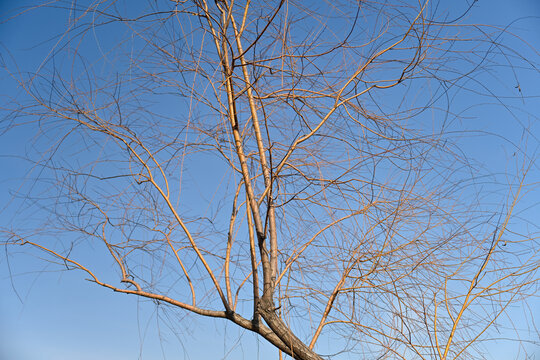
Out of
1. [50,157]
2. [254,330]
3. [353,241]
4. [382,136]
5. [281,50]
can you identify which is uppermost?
[281,50]

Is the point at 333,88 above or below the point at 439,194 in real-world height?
above

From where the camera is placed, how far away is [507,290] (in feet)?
A: 6.31

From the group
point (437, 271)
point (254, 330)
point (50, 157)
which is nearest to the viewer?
point (254, 330)

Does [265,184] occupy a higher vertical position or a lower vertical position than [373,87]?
lower

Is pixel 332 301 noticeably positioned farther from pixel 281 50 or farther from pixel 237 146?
pixel 281 50

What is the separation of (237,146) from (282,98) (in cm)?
26

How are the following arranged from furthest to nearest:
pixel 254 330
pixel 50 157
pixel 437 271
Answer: pixel 50 157, pixel 437 271, pixel 254 330

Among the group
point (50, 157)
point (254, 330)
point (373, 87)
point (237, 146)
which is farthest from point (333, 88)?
point (50, 157)

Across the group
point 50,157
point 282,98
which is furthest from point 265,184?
point 50,157

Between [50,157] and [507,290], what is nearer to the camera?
[507,290]

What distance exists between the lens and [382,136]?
2.14m

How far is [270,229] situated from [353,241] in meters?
0.33

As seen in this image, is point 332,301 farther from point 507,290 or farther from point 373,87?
point 373,87

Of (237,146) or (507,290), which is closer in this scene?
(507,290)
